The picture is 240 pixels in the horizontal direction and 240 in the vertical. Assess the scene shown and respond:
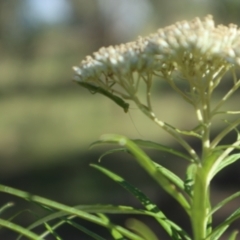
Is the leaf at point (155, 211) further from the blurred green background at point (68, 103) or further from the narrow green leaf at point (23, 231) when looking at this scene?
the blurred green background at point (68, 103)

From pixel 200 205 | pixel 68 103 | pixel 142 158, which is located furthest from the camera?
pixel 68 103

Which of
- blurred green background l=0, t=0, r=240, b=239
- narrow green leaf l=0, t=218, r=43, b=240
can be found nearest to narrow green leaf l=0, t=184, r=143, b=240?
narrow green leaf l=0, t=218, r=43, b=240

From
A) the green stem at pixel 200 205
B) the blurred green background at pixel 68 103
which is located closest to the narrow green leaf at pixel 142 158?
the green stem at pixel 200 205

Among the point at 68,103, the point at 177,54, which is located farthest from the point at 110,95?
the point at 68,103

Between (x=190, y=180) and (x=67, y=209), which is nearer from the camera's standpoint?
(x=67, y=209)

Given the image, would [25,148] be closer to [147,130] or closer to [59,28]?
[147,130]

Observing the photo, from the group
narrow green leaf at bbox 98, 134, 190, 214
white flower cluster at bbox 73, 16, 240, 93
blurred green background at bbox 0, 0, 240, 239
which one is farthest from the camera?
blurred green background at bbox 0, 0, 240, 239

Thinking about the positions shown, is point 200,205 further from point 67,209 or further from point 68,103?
point 68,103

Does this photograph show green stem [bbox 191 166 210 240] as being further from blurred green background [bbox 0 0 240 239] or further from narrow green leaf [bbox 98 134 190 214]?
blurred green background [bbox 0 0 240 239]
